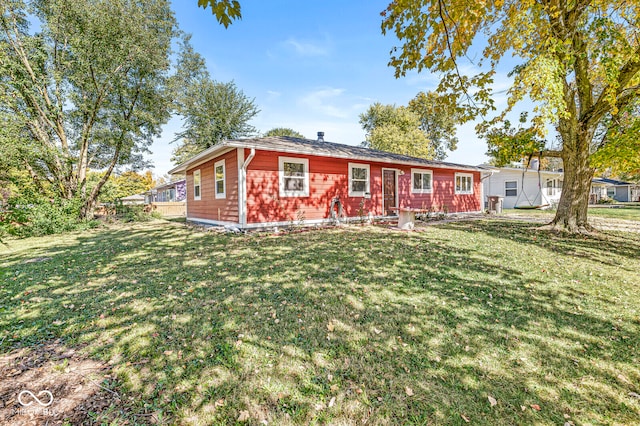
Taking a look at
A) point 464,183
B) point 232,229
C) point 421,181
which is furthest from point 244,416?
point 464,183

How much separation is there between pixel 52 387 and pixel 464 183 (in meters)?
17.4

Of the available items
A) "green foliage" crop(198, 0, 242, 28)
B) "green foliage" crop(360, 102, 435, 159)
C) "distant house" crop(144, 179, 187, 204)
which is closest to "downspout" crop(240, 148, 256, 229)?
"green foliage" crop(198, 0, 242, 28)

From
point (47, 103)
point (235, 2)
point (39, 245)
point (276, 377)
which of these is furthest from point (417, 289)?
point (47, 103)

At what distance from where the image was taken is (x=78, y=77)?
1188cm

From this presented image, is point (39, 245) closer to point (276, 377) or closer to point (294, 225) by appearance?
point (294, 225)

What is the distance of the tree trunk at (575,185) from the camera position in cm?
793

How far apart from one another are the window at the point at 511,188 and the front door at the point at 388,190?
16.3m

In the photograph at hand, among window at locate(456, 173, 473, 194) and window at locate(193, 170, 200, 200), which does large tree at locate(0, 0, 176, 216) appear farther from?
window at locate(456, 173, 473, 194)

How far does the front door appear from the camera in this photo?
12508mm

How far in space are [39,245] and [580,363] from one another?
11.9 m

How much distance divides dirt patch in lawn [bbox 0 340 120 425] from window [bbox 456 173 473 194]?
53.7ft

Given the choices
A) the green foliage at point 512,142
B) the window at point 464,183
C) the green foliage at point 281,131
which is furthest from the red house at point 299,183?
the green foliage at point 281,131

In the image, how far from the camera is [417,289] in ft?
12.6

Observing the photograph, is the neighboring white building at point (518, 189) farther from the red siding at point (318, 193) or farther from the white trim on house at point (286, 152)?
the red siding at point (318, 193)
